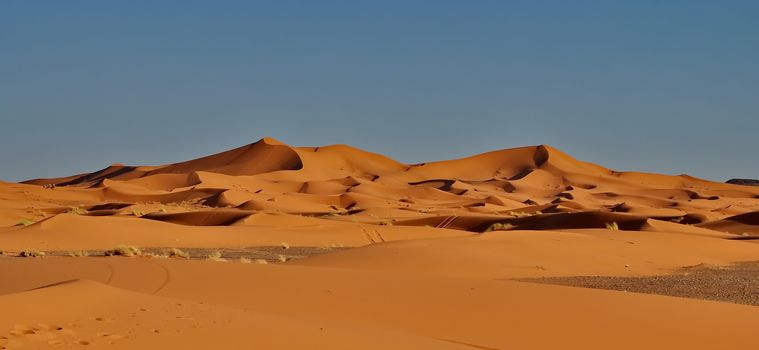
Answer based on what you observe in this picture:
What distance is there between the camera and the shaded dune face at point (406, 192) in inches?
1823

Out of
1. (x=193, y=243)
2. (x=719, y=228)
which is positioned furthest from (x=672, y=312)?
(x=719, y=228)

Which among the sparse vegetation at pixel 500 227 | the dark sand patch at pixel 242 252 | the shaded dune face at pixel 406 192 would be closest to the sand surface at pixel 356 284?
the dark sand patch at pixel 242 252

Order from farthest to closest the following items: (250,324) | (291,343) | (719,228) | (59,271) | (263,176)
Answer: (263,176), (719,228), (59,271), (250,324), (291,343)

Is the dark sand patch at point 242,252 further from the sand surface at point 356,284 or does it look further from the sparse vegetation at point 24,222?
the sparse vegetation at point 24,222

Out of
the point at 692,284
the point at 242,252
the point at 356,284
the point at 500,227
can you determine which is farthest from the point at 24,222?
the point at 692,284

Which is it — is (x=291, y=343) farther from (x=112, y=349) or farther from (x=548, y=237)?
(x=548, y=237)

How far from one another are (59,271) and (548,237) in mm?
15000

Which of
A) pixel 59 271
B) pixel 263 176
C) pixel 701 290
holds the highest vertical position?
pixel 263 176

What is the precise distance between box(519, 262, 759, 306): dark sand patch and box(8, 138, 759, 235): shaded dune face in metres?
18.8

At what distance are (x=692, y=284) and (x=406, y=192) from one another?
72613 mm

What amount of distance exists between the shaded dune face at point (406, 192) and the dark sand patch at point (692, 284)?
1885 cm

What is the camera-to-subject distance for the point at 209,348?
25.0 ft

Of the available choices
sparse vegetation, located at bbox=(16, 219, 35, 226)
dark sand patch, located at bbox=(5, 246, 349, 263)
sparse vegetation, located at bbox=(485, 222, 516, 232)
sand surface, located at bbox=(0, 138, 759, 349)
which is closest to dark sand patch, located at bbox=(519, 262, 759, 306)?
sand surface, located at bbox=(0, 138, 759, 349)

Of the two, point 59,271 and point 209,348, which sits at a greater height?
point 59,271
